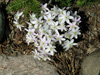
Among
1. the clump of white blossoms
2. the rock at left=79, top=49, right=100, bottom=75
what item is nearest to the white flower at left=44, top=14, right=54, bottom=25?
the clump of white blossoms

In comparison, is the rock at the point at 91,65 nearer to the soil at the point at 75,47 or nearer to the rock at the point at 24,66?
the soil at the point at 75,47

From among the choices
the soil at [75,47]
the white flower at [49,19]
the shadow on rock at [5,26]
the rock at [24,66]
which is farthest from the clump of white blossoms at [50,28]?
the shadow on rock at [5,26]

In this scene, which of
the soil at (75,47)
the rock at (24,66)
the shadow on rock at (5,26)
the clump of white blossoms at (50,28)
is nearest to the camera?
the clump of white blossoms at (50,28)

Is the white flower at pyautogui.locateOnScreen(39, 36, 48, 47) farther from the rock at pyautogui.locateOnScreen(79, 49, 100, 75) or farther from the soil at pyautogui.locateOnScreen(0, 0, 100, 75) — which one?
the rock at pyautogui.locateOnScreen(79, 49, 100, 75)

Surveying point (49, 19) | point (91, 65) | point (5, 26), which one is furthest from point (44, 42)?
point (5, 26)

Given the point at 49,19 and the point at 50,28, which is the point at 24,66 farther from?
the point at 49,19

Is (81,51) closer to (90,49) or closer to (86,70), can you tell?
(90,49)

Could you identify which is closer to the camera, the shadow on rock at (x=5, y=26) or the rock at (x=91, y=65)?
the rock at (x=91, y=65)
